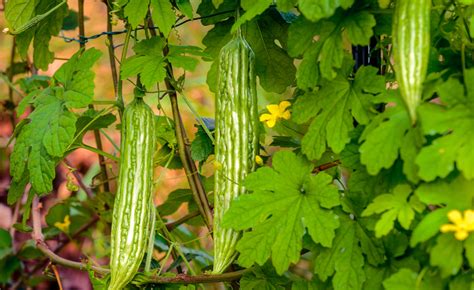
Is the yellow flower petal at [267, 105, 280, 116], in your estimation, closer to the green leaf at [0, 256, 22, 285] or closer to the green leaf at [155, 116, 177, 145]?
the green leaf at [155, 116, 177, 145]

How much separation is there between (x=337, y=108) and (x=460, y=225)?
0.43 m

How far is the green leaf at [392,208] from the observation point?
5.32ft

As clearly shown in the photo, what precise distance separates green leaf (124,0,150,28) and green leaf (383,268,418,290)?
0.88 metres

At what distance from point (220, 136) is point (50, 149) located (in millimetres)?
427

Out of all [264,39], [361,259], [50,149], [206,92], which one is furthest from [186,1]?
[206,92]

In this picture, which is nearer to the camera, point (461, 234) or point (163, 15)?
point (461, 234)

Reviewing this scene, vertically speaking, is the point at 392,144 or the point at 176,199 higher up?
the point at 392,144

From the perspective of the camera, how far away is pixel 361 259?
1771mm

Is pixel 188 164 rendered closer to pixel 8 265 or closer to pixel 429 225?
pixel 429 225

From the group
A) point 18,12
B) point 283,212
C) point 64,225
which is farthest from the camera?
point 64,225

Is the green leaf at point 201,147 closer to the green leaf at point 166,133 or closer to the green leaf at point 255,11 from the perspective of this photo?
the green leaf at point 166,133

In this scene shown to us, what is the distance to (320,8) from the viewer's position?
165 cm

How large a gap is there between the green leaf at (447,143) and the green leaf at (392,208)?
13 centimetres

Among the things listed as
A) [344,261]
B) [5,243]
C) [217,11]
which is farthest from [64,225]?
[344,261]
